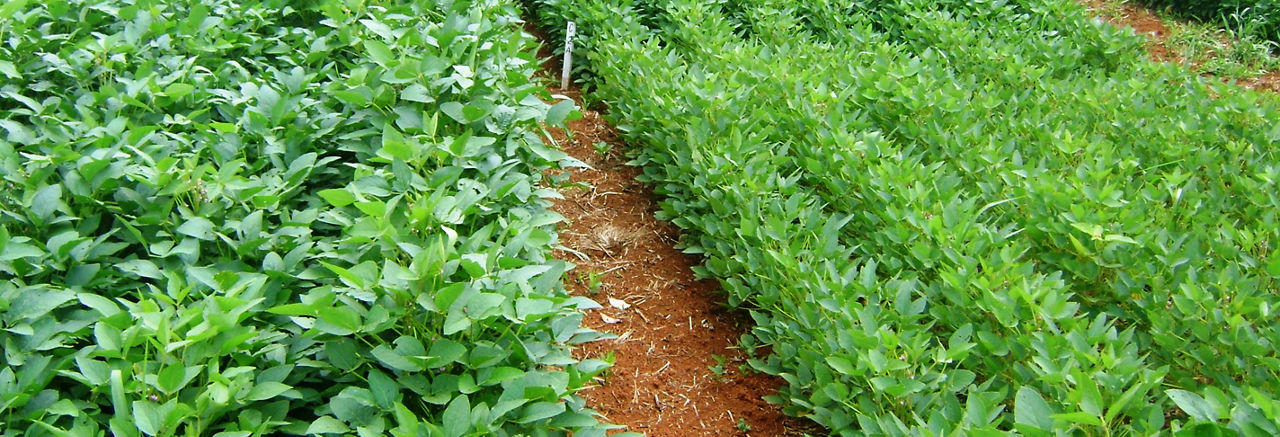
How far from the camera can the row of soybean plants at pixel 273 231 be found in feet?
6.20

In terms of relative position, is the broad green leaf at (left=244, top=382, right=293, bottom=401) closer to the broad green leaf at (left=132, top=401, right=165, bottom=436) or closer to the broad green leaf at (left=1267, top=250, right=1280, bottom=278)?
the broad green leaf at (left=132, top=401, right=165, bottom=436)

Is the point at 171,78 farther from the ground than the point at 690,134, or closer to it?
farther from the ground

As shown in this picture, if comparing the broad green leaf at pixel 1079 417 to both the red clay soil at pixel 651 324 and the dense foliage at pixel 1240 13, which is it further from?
the dense foliage at pixel 1240 13

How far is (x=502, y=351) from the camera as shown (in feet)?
6.50

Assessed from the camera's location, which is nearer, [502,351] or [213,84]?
[502,351]

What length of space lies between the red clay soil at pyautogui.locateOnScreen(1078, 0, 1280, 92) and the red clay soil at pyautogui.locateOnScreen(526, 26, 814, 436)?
3.73m

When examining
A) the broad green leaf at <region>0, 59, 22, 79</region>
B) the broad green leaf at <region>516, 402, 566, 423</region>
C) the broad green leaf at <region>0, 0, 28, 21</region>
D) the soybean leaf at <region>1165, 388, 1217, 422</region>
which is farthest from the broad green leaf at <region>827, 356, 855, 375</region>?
the broad green leaf at <region>0, 0, 28, 21</region>

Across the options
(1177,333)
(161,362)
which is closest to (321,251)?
(161,362)

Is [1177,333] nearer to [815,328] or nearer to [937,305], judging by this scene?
[937,305]

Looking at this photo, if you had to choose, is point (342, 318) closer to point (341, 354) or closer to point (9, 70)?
point (341, 354)

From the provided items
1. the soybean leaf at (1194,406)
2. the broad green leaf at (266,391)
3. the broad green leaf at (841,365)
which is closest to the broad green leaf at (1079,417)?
the soybean leaf at (1194,406)

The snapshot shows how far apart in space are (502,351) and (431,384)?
152mm

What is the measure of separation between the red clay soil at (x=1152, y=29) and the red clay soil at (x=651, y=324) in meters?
3.73

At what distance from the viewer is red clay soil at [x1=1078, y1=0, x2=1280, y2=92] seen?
5938mm
